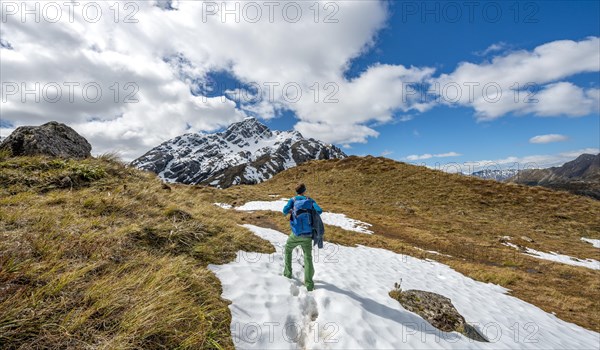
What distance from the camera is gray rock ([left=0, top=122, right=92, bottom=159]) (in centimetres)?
1053

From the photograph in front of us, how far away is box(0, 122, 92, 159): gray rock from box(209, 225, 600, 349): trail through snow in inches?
385

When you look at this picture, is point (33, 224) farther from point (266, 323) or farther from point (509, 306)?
Answer: point (509, 306)

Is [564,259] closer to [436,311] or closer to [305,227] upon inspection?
[436,311]

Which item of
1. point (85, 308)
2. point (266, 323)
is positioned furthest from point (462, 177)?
point (85, 308)

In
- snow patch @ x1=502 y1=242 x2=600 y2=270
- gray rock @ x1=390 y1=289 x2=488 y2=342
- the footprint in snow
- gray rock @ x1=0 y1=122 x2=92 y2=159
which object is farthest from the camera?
snow patch @ x1=502 y1=242 x2=600 y2=270

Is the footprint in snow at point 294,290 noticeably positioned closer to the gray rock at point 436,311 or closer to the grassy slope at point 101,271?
the grassy slope at point 101,271

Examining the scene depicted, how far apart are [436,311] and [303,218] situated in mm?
4172

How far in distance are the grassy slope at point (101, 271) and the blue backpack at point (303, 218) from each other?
2299 mm

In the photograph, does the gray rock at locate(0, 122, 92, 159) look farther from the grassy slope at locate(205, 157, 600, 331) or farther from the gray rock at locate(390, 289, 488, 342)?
the gray rock at locate(390, 289, 488, 342)

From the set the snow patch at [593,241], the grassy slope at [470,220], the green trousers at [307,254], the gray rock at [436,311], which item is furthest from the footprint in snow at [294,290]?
the snow patch at [593,241]

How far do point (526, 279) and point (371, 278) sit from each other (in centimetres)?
951

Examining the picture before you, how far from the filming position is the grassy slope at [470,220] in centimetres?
1247

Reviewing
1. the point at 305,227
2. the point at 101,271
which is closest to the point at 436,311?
the point at 305,227

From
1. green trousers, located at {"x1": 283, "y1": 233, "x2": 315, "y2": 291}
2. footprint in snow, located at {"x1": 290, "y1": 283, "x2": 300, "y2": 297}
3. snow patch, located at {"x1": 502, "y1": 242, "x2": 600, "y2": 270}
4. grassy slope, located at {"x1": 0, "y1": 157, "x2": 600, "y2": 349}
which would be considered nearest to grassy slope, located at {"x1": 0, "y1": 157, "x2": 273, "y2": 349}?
grassy slope, located at {"x1": 0, "y1": 157, "x2": 600, "y2": 349}
